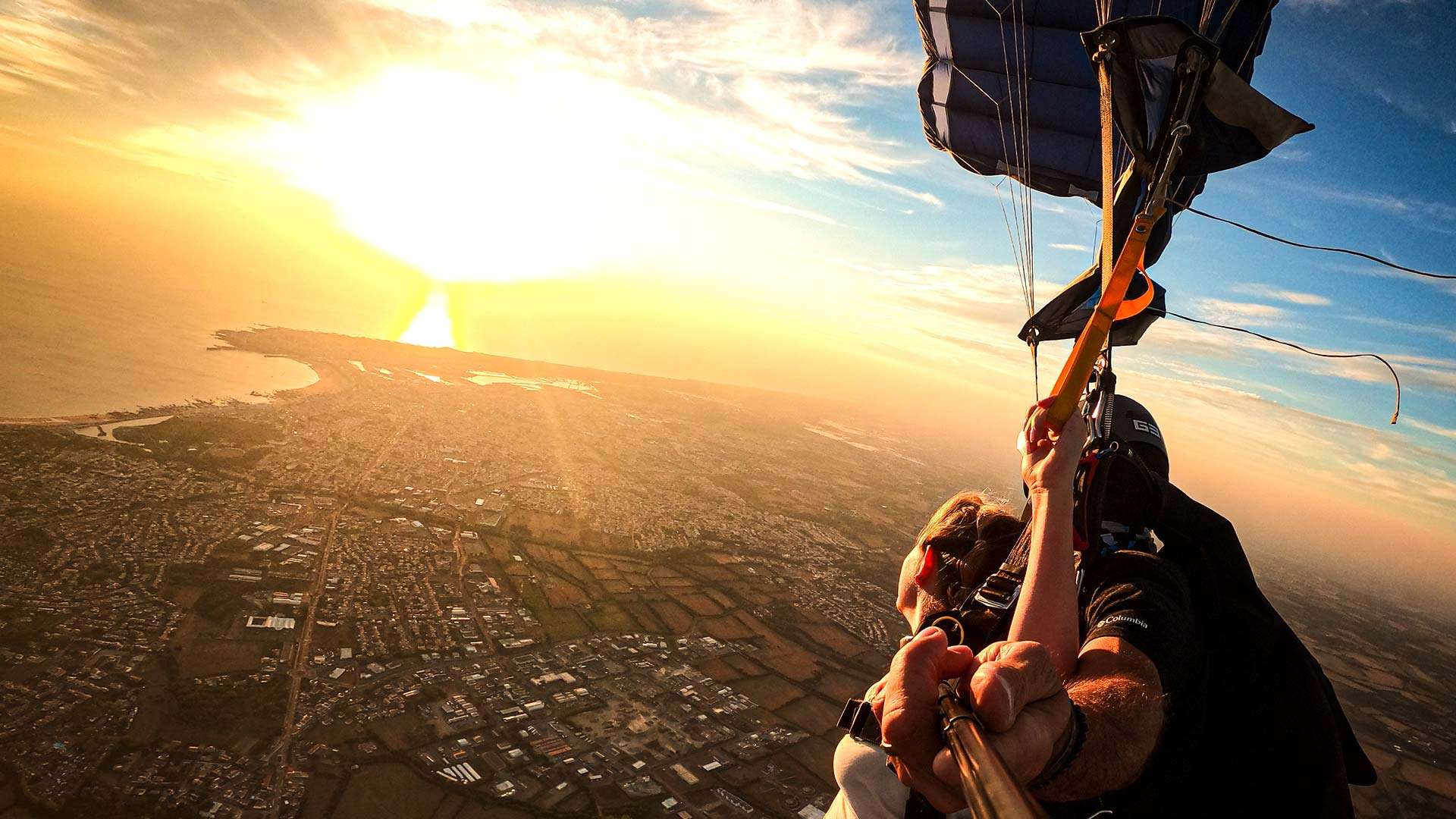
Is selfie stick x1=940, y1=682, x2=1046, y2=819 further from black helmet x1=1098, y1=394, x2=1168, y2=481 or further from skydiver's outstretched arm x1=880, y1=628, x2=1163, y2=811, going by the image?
black helmet x1=1098, y1=394, x2=1168, y2=481

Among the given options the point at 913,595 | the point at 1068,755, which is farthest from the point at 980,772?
the point at 913,595

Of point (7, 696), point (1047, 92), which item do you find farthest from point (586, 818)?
point (1047, 92)

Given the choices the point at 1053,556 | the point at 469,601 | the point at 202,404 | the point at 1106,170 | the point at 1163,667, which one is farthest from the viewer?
the point at 202,404

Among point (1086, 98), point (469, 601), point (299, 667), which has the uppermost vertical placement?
point (1086, 98)

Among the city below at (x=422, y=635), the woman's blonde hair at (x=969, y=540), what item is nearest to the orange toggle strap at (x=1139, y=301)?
the woman's blonde hair at (x=969, y=540)

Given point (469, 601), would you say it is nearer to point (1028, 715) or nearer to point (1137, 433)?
point (1137, 433)

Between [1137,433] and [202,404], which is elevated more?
[1137,433]
